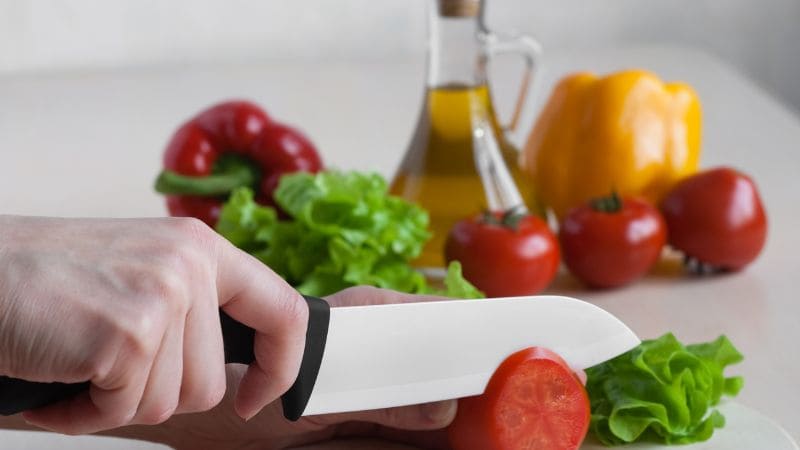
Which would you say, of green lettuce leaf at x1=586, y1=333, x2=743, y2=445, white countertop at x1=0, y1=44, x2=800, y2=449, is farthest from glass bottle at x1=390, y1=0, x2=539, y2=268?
green lettuce leaf at x1=586, y1=333, x2=743, y2=445

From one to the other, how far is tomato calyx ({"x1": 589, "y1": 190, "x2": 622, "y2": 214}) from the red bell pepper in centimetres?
45

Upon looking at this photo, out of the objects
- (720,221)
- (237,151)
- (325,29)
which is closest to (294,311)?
(720,221)

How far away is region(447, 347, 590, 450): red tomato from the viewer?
91 centimetres

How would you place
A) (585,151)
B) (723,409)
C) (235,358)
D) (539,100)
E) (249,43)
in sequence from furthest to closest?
(249,43) < (539,100) < (585,151) < (723,409) < (235,358)

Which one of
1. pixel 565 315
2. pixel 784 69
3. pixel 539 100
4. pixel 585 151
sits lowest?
pixel 784 69

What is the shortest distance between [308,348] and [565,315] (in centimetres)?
20

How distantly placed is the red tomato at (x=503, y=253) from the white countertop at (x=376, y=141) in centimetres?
9

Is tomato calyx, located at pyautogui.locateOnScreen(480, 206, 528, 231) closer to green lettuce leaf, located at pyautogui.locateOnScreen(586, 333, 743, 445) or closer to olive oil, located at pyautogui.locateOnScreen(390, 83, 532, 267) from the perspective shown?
olive oil, located at pyautogui.locateOnScreen(390, 83, 532, 267)

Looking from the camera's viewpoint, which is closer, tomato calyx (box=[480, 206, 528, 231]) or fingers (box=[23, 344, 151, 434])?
fingers (box=[23, 344, 151, 434])

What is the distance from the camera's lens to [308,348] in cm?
84

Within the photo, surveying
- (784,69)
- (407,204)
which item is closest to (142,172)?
(407,204)

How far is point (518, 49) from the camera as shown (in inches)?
62.1

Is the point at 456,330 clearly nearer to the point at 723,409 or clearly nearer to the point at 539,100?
the point at 723,409

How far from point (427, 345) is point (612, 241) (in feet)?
1.92
